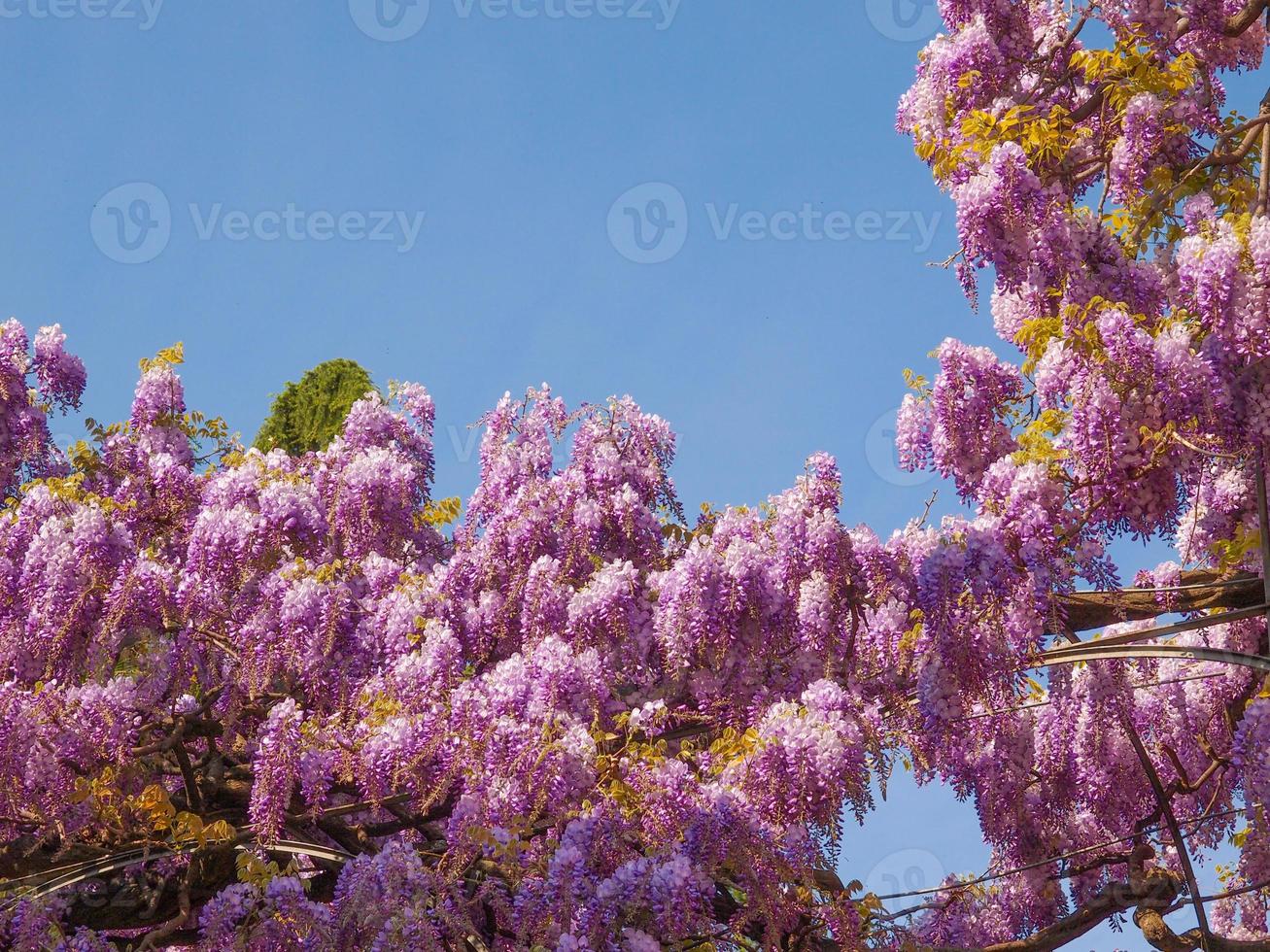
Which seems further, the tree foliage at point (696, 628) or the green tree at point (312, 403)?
the green tree at point (312, 403)

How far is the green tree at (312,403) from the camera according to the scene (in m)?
18.1

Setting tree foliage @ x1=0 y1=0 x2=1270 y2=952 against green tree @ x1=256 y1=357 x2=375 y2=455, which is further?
green tree @ x1=256 y1=357 x2=375 y2=455

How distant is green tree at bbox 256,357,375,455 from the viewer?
18125 millimetres

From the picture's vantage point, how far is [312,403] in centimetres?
1850

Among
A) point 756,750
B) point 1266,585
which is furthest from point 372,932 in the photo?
point 1266,585

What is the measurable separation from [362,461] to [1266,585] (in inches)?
217

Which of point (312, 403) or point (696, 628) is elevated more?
point (312, 403)

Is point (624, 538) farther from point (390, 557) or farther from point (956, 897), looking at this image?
point (956, 897)

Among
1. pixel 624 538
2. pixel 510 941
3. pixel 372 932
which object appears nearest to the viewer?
pixel 372 932

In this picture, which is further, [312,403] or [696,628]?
[312,403]

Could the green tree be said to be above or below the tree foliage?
above

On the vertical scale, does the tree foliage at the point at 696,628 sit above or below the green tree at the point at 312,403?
below

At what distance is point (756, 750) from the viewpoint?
6.76 m

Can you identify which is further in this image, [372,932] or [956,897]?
[956,897]
